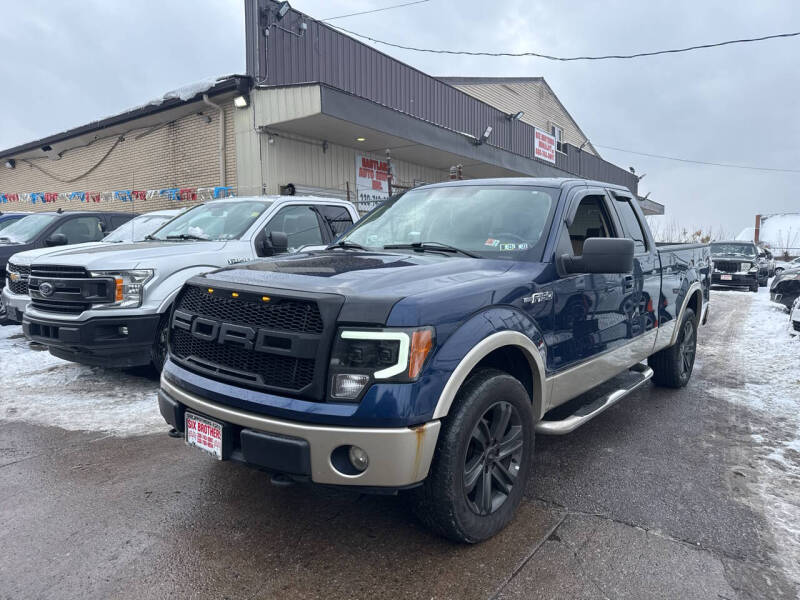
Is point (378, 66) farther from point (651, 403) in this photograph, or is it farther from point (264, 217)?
point (651, 403)


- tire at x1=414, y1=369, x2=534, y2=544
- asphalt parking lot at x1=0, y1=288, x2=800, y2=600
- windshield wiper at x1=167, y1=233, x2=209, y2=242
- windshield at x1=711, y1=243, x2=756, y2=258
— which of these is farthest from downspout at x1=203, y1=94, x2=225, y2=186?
windshield at x1=711, y1=243, x2=756, y2=258

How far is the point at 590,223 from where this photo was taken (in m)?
4.29

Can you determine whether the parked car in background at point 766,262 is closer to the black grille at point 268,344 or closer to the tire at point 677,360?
the tire at point 677,360

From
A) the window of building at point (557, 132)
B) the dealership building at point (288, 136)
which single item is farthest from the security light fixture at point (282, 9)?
the window of building at point (557, 132)

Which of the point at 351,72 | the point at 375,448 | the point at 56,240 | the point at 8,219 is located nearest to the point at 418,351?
the point at 375,448

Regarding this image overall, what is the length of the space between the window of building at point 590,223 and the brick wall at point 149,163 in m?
9.01

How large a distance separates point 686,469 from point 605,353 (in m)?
0.94

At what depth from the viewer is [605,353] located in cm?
389

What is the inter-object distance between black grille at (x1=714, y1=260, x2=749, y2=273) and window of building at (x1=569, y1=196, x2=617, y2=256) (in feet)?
55.0

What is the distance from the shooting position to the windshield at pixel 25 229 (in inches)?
340

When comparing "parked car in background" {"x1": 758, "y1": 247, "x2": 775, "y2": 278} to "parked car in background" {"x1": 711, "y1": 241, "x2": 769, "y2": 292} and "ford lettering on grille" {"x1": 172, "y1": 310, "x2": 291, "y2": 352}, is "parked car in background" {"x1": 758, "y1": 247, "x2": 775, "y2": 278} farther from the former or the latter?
"ford lettering on grille" {"x1": 172, "y1": 310, "x2": 291, "y2": 352}

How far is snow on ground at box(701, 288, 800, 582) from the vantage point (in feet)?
10.1

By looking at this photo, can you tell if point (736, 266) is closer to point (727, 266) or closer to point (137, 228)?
point (727, 266)

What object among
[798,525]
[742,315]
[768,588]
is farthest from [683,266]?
[742,315]
